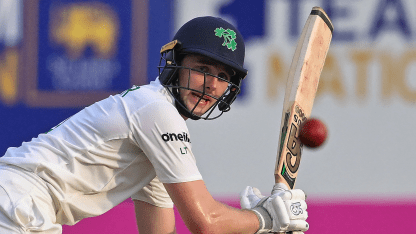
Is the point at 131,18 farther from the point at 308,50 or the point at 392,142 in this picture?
the point at 392,142

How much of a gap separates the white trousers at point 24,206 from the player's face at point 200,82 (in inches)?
23.2

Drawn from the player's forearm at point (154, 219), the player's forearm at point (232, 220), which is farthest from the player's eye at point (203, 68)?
the player's forearm at point (154, 219)

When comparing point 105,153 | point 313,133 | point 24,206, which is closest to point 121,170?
point 105,153

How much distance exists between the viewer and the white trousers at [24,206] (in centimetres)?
153

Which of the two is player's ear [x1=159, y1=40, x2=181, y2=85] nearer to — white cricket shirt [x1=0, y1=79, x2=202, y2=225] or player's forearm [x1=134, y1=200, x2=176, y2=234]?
white cricket shirt [x1=0, y1=79, x2=202, y2=225]

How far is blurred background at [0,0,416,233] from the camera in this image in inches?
134

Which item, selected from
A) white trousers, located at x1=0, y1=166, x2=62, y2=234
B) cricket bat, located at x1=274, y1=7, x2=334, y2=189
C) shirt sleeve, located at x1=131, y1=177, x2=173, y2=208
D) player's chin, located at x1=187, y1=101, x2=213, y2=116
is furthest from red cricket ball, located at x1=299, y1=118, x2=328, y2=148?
white trousers, located at x1=0, y1=166, x2=62, y2=234

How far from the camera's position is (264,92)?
136 inches

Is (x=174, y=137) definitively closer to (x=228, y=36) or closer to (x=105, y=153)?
(x=105, y=153)

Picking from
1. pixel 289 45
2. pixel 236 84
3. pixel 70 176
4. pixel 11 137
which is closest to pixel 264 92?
pixel 289 45

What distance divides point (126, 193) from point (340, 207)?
2.01 m

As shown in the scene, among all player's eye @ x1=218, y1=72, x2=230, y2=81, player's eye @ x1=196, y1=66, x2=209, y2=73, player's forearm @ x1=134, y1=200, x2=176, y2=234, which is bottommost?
player's forearm @ x1=134, y1=200, x2=176, y2=234

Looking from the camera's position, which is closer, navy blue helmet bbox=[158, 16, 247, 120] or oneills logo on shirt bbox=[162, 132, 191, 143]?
oneills logo on shirt bbox=[162, 132, 191, 143]

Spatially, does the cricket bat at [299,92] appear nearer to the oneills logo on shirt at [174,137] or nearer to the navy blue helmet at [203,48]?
the navy blue helmet at [203,48]
